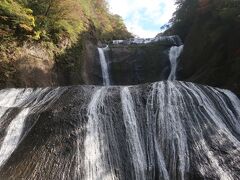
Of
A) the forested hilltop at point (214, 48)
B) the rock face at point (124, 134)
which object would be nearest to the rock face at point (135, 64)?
the forested hilltop at point (214, 48)

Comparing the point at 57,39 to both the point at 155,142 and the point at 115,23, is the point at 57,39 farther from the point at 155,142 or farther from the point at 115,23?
the point at 115,23

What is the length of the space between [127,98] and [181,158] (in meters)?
2.79

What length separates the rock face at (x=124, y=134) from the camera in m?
8.16

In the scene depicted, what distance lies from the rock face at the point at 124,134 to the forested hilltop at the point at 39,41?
245 centimetres

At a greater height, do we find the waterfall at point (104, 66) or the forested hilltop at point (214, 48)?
the forested hilltop at point (214, 48)

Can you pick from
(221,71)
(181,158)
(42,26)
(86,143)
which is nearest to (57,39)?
(42,26)

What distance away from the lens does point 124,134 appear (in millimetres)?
9219

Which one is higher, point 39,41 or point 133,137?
point 39,41

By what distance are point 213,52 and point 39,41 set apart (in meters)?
7.72

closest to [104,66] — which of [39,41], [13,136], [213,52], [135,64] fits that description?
[135,64]

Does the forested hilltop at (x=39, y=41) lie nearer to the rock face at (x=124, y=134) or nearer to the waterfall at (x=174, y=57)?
the rock face at (x=124, y=134)

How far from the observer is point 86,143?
28.9 feet

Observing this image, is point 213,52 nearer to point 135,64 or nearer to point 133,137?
point 135,64

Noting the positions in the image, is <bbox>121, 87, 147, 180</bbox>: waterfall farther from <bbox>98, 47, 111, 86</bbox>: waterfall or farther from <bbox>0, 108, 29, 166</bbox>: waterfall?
<bbox>98, 47, 111, 86</bbox>: waterfall
